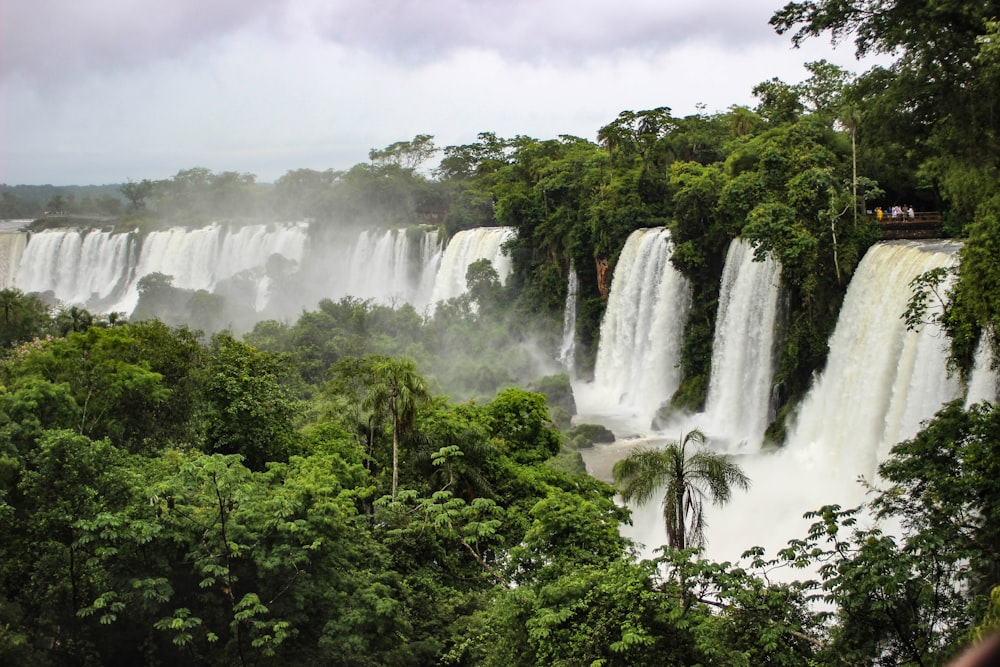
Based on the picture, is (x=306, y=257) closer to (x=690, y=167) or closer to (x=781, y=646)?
(x=690, y=167)

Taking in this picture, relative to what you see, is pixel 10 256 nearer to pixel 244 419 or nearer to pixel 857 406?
pixel 244 419

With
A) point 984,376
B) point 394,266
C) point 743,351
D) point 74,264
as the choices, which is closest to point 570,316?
point 394,266

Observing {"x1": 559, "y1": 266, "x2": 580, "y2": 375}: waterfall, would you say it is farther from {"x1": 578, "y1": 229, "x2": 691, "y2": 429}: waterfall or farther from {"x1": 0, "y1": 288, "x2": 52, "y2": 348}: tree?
{"x1": 0, "y1": 288, "x2": 52, "y2": 348}: tree

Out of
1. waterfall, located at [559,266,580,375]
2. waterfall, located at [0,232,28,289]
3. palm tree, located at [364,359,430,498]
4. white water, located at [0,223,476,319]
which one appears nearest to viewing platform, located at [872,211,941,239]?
palm tree, located at [364,359,430,498]

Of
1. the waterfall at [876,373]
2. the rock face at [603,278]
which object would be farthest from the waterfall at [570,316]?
the waterfall at [876,373]

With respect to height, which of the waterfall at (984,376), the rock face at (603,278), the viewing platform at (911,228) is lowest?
the waterfall at (984,376)

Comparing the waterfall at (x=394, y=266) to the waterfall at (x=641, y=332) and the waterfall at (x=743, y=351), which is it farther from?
the waterfall at (x=743, y=351)

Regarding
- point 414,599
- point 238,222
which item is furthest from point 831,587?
point 238,222
